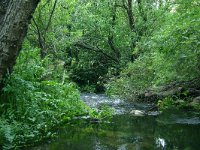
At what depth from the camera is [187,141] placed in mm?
6109

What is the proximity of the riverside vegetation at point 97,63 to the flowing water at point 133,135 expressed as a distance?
0.37 metres

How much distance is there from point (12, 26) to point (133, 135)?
3.09 meters

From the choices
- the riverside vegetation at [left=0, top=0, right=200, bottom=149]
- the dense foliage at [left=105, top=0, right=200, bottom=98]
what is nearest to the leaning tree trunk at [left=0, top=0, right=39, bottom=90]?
the riverside vegetation at [left=0, top=0, right=200, bottom=149]

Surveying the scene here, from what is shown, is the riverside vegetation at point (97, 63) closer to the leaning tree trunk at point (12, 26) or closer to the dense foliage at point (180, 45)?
the dense foliage at point (180, 45)

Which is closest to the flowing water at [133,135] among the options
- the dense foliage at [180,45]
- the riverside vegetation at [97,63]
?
the riverside vegetation at [97,63]

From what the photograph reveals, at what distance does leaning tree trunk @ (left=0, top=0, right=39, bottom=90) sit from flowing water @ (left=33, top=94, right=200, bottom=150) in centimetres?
152

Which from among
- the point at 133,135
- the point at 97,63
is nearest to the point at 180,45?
the point at 133,135

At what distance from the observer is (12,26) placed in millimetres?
5340

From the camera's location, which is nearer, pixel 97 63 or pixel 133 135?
pixel 133 135

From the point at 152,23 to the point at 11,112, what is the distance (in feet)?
50.5

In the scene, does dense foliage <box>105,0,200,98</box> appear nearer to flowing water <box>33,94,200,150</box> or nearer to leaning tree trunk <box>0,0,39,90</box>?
flowing water <box>33,94,200,150</box>

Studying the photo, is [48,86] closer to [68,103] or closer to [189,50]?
[68,103]

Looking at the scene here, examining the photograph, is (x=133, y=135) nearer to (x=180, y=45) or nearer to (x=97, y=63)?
(x=180, y=45)

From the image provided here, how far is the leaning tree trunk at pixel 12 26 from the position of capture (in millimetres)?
5316
